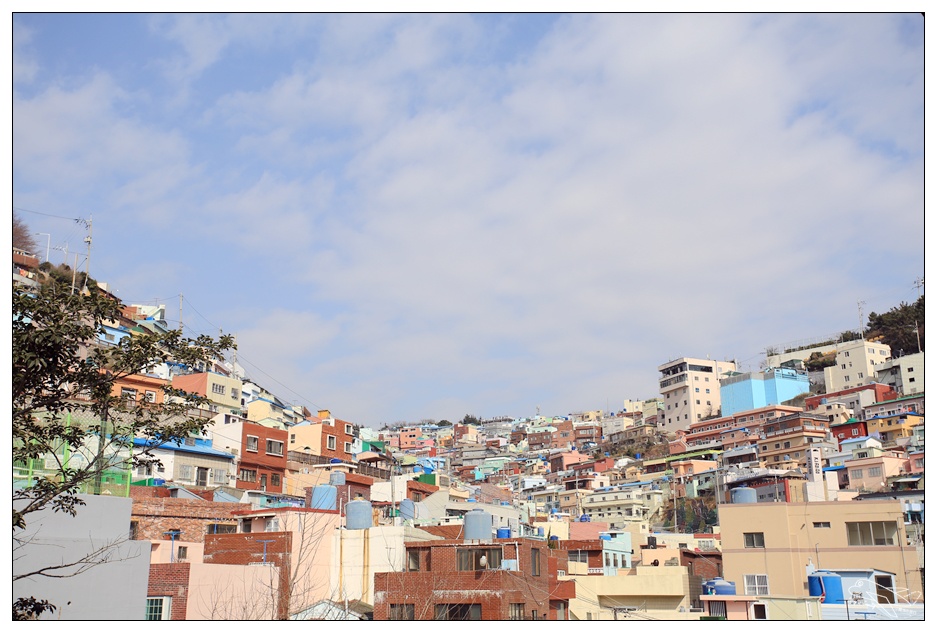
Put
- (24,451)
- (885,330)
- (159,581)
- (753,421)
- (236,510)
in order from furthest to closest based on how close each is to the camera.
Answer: (885,330)
(753,421)
(236,510)
(159,581)
(24,451)

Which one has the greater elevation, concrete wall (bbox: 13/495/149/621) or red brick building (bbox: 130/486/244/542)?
red brick building (bbox: 130/486/244/542)

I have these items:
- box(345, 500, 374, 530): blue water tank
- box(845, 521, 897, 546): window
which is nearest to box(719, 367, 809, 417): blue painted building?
box(845, 521, 897, 546): window

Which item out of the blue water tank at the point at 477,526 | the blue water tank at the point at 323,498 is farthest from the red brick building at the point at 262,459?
the blue water tank at the point at 477,526

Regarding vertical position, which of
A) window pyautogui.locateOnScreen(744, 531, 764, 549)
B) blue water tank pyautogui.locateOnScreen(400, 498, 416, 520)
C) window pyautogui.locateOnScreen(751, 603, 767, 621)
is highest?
blue water tank pyautogui.locateOnScreen(400, 498, 416, 520)

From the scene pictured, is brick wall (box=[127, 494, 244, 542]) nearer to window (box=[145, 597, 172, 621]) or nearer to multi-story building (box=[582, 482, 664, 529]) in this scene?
window (box=[145, 597, 172, 621])

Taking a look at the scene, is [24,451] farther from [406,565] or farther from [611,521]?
[611,521]

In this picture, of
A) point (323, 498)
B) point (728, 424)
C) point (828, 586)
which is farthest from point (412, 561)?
point (728, 424)
